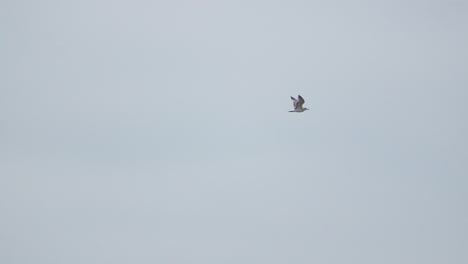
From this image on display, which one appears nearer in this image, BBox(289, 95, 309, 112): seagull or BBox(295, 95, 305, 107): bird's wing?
BBox(295, 95, 305, 107): bird's wing

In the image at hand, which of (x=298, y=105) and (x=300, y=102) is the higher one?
(x=300, y=102)

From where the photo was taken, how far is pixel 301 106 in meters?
178

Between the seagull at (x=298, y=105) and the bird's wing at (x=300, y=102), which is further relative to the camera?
the seagull at (x=298, y=105)

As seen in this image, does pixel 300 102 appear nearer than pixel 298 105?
Yes
